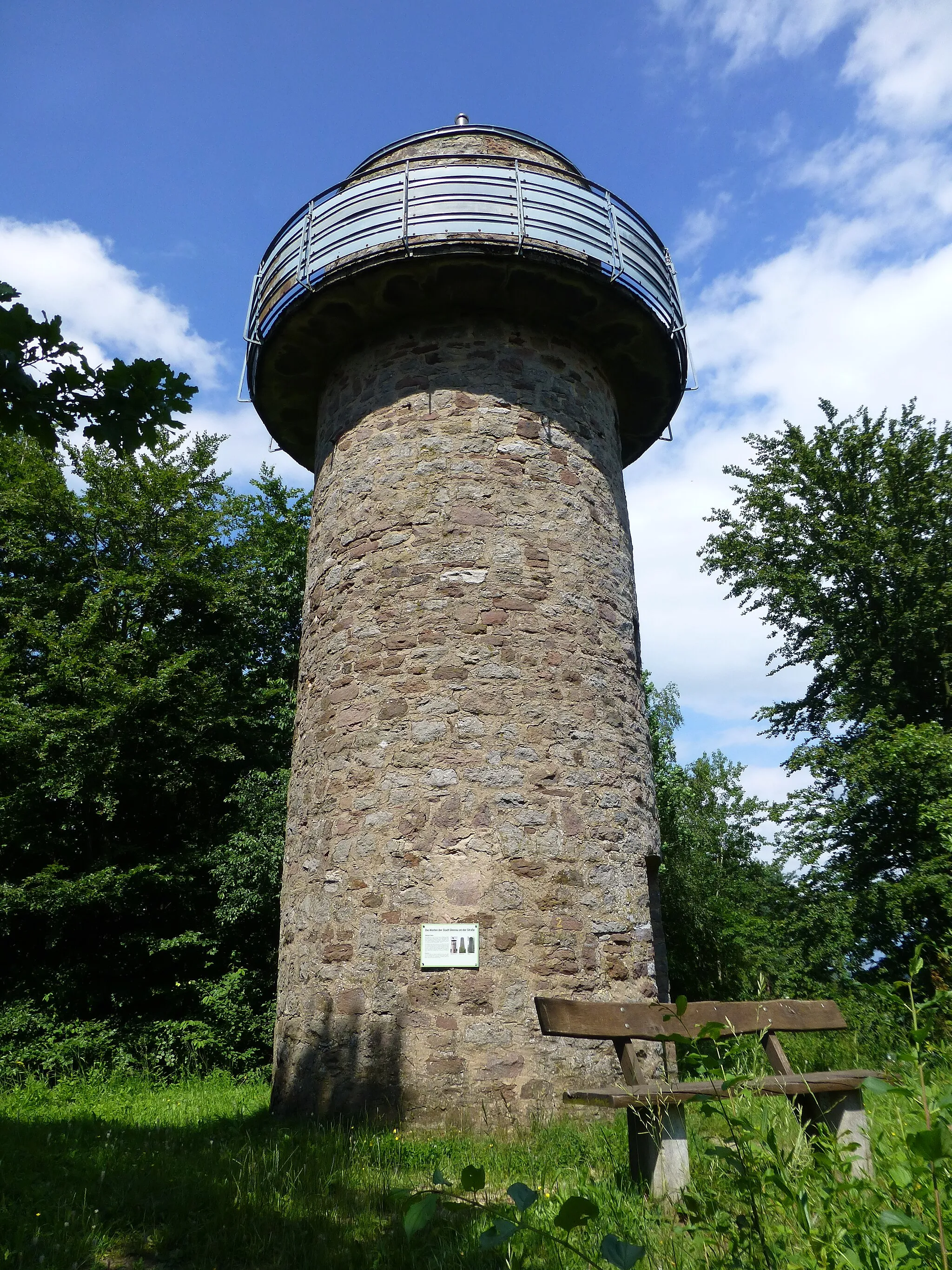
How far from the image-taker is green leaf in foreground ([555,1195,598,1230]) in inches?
51.7

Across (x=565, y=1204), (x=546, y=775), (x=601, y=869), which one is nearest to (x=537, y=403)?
(x=546, y=775)

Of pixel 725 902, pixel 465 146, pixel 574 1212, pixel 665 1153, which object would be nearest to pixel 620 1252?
pixel 574 1212

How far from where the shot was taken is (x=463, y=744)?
19.8 ft

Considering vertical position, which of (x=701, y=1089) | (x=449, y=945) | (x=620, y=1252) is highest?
(x=449, y=945)

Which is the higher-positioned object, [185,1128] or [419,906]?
[419,906]

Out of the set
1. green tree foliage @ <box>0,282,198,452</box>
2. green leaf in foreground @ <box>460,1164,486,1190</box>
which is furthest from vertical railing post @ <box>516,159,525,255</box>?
green leaf in foreground @ <box>460,1164,486,1190</box>

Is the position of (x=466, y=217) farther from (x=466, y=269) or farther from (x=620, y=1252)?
(x=620, y=1252)

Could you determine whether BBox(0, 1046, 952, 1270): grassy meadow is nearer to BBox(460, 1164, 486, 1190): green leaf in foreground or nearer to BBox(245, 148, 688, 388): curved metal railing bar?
BBox(460, 1164, 486, 1190): green leaf in foreground

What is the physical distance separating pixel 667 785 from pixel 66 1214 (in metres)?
14.5

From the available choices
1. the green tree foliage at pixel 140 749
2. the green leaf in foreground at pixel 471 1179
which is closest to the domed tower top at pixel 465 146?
the green tree foliage at pixel 140 749

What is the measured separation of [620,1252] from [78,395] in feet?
9.32

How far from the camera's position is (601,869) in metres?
5.97

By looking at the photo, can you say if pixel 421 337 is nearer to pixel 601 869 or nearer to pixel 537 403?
pixel 537 403

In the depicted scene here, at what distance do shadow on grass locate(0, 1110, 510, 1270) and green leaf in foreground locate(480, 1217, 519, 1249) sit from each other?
1382mm
